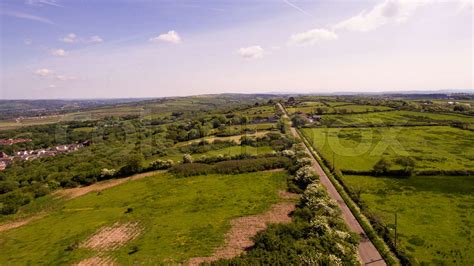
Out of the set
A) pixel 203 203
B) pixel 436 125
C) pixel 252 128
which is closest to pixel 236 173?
pixel 203 203

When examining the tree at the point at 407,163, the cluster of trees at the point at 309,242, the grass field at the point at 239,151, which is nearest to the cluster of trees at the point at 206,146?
the grass field at the point at 239,151

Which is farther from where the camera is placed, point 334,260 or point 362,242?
point 362,242

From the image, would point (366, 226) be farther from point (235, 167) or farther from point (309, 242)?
point (235, 167)

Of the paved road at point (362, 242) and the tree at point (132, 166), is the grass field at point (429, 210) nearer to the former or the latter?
the paved road at point (362, 242)

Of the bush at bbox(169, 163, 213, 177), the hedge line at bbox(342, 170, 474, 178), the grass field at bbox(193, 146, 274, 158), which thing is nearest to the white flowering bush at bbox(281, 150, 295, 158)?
the grass field at bbox(193, 146, 274, 158)

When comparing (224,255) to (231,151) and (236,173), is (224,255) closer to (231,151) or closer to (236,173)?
(236,173)

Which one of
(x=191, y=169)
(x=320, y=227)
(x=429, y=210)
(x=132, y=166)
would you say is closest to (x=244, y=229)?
(x=320, y=227)

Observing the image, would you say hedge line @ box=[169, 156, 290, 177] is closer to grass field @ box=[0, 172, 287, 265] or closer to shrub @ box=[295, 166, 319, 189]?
grass field @ box=[0, 172, 287, 265]
